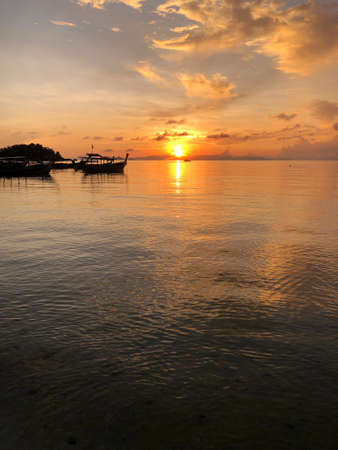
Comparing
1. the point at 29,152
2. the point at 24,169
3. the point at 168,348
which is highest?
the point at 29,152

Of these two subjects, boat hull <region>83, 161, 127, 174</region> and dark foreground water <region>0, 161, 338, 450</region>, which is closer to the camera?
dark foreground water <region>0, 161, 338, 450</region>

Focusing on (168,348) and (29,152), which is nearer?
(168,348)

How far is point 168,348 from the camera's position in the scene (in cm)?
614

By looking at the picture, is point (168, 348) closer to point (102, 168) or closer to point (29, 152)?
point (102, 168)

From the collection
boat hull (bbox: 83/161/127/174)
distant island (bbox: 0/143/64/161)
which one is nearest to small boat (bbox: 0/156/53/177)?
boat hull (bbox: 83/161/127/174)

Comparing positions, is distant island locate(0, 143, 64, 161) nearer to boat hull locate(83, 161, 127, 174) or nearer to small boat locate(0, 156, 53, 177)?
boat hull locate(83, 161, 127, 174)

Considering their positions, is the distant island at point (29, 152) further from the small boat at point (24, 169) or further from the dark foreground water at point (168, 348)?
the dark foreground water at point (168, 348)

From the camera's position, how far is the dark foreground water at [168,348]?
434 centimetres

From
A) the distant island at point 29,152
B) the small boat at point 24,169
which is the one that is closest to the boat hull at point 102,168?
the small boat at point 24,169

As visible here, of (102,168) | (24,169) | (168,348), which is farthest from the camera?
(102,168)

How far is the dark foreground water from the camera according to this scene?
14.2 ft

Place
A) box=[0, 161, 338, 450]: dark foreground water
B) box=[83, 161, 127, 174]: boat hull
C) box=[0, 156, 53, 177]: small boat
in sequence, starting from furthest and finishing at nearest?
1. box=[83, 161, 127, 174]: boat hull
2. box=[0, 156, 53, 177]: small boat
3. box=[0, 161, 338, 450]: dark foreground water

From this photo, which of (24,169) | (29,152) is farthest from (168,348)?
(29,152)

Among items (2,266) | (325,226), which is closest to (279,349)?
(2,266)
